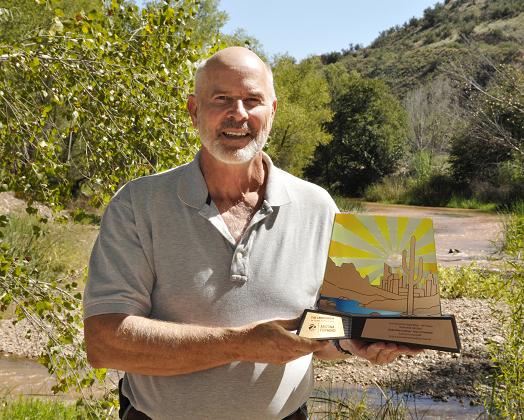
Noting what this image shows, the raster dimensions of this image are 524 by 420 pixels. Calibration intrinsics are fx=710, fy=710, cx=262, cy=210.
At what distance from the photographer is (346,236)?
5.84 feet

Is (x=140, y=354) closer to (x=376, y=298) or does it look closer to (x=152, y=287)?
(x=152, y=287)

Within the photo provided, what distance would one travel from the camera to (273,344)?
1.64 meters

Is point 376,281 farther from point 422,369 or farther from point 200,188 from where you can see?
point 422,369

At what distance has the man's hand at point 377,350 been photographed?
168cm

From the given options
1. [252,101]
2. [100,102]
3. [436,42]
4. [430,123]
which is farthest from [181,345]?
[436,42]

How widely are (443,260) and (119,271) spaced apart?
543 inches

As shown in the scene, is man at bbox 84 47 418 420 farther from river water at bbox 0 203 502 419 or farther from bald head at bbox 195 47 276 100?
river water at bbox 0 203 502 419

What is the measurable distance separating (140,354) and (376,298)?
1.93 feet

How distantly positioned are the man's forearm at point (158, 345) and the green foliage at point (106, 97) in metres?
1.61

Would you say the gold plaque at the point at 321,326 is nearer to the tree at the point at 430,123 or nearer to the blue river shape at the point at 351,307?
the blue river shape at the point at 351,307

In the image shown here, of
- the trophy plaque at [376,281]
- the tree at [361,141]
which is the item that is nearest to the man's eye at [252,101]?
the trophy plaque at [376,281]

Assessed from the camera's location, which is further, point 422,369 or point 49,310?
point 422,369

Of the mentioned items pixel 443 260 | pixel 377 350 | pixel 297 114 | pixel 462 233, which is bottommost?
pixel 462 233

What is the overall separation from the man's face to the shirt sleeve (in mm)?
314
